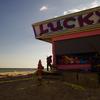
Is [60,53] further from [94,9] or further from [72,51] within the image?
[94,9]

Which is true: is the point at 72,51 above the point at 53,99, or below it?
above

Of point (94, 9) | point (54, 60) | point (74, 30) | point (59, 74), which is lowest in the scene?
point (59, 74)

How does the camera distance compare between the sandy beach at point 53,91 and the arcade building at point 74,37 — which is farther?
the arcade building at point 74,37

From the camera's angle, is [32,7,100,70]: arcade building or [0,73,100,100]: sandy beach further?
[32,7,100,70]: arcade building

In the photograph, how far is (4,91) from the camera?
612 inches

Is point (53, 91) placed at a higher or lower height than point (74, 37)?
lower

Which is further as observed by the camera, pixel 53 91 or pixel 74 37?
pixel 74 37

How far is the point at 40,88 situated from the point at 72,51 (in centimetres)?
831

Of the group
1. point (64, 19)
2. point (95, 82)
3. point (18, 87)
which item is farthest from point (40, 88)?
point (64, 19)

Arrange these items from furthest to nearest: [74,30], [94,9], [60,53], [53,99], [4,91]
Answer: [60,53] → [74,30] → [94,9] → [4,91] → [53,99]

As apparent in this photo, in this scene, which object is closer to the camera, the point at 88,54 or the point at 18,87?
the point at 18,87

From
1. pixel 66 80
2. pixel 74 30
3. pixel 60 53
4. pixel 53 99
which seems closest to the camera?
pixel 53 99

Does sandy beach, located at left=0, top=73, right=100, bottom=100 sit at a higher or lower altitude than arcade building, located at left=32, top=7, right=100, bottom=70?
lower

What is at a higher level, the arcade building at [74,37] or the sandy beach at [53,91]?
the arcade building at [74,37]
